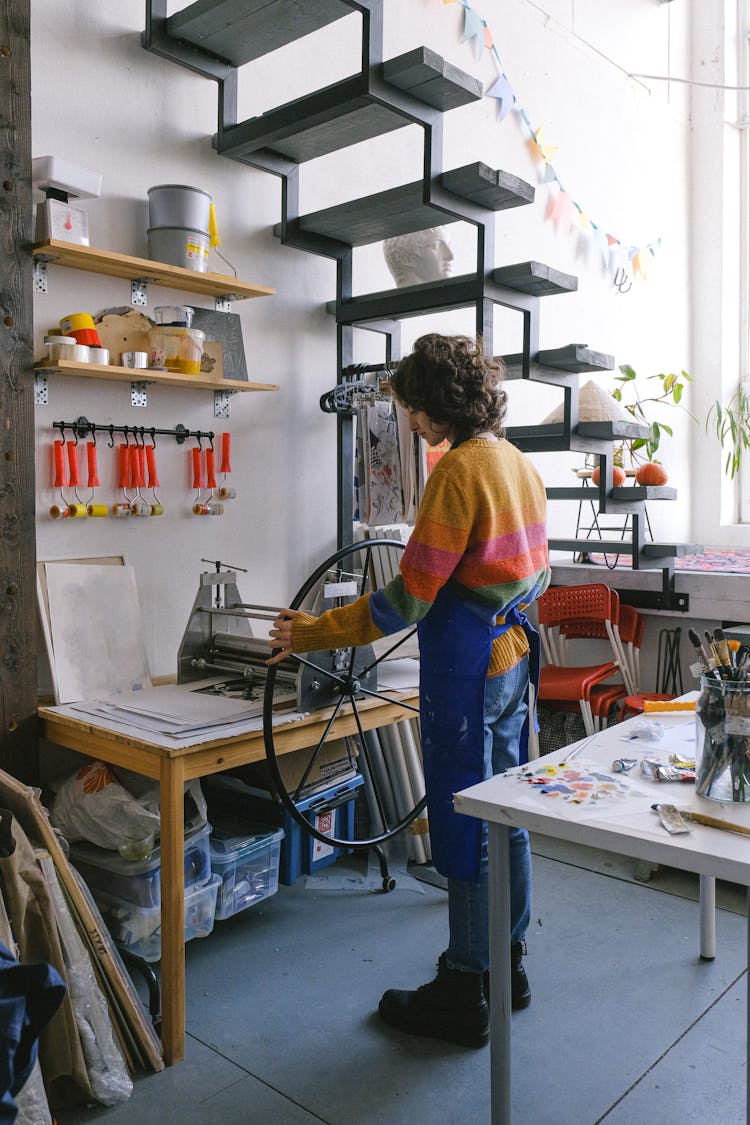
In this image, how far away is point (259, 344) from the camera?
3082 mm

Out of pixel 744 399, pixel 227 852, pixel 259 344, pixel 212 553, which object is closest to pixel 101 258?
pixel 259 344

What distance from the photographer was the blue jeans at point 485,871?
1997 millimetres

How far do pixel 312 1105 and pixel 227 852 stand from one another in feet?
2.34

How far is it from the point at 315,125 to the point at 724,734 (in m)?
2.13

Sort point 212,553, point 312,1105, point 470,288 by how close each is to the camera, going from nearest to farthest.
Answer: point 312,1105 → point 470,288 → point 212,553

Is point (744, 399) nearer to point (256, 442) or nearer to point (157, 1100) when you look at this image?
point (256, 442)

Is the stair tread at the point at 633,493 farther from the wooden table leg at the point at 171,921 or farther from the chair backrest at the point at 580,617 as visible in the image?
the wooden table leg at the point at 171,921

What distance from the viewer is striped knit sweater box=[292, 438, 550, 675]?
1845mm

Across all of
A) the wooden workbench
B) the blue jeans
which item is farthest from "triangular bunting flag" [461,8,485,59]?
the wooden workbench

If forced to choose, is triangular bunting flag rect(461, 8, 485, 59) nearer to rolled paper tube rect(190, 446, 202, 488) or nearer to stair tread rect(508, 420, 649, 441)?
stair tread rect(508, 420, 649, 441)

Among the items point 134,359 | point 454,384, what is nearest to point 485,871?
point 454,384

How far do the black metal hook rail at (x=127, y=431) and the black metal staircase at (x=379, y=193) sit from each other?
0.59 metres

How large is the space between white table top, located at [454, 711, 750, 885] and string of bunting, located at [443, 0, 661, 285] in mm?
3478

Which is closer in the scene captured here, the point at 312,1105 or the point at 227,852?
the point at 312,1105
